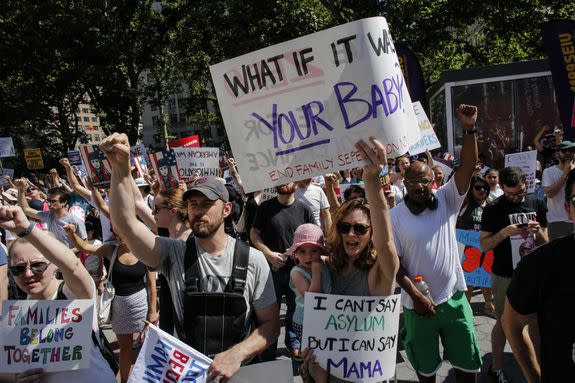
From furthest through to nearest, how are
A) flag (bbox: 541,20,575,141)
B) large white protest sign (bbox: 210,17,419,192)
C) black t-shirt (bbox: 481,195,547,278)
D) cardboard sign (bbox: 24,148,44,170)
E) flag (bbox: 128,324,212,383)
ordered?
cardboard sign (bbox: 24,148,44,170) → flag (bbox: 541,20,575,141) → black t-shirt (bbox: 481,195,547,278) → large white protest sign (bbox: 210,17,419,192) → flag (bbox: 128,324,212,383)

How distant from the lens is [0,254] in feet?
11.6

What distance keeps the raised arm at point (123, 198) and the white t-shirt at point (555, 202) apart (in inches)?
186

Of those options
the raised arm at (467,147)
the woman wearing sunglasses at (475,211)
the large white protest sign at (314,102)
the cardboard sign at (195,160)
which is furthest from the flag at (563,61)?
the large white protest sign at (314,102)

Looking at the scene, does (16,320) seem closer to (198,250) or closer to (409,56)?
(198,250)

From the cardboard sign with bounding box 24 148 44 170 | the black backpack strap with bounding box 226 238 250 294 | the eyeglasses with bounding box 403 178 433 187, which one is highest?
the cardboard sign with bounding box 24 148 44 170

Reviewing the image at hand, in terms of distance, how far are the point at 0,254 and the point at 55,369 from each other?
62.1 inches

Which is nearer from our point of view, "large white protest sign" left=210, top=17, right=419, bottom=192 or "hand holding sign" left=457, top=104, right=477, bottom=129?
"large white protest sign" left=210, top=17, right=419, bottom=192

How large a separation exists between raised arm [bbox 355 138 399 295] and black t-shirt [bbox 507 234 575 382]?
633 millimetres

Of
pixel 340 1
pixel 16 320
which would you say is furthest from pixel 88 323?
pixel 340 1

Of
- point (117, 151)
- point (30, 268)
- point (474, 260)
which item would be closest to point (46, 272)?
point (30, 268)

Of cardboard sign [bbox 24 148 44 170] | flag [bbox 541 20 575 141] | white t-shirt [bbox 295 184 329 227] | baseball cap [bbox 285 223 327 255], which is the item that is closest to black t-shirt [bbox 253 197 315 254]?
white t-shirt [bbox 295 184 329 227]

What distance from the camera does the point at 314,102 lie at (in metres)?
2.62

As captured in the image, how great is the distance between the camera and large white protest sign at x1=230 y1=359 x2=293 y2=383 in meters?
2.37

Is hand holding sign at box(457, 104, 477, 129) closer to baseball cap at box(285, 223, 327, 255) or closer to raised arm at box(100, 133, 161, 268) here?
baseball cap at box(285, 223, 327, 255)
